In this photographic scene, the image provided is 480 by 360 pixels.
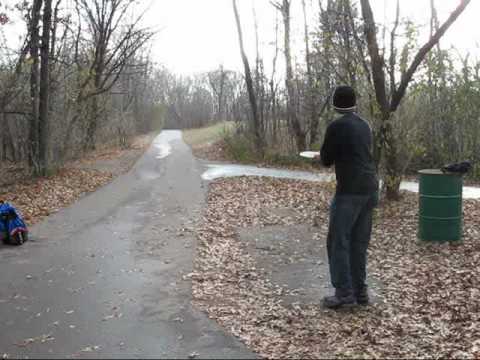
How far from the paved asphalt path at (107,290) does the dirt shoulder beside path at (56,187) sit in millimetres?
770

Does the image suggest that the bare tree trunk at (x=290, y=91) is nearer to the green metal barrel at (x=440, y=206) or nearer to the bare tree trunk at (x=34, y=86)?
the bare tree trunk at (x=34, y=86)

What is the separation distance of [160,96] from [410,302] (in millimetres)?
82028

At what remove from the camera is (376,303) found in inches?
237

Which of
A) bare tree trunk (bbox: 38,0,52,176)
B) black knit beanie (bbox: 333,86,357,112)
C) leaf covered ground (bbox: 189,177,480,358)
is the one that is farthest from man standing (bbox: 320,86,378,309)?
bare tree trunk (bbox: 38,0,52,176)

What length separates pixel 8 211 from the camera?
880cm

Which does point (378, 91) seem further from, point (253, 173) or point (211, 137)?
point (211, 137)

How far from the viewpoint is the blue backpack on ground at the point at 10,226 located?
8.81 metres

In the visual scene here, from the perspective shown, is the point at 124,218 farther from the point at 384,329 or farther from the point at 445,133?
the point at 445,133

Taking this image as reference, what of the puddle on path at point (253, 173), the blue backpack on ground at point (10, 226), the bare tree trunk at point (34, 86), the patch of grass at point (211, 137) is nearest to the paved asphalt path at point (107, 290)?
the blue backpack on ground at point (10, 226)

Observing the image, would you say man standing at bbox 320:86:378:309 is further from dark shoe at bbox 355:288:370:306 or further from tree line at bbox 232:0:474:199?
tree line at bbox 232:0:474:199

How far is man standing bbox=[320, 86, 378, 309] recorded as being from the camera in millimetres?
5527

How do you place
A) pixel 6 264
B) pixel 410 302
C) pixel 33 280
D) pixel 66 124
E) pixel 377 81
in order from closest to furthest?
pixel 410 302 → pixel 33 280 → pixel 6 264 → pixel 377 81 → pixel 66 124

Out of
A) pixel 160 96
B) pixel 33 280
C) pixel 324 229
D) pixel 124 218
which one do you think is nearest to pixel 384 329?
pixel 33 280

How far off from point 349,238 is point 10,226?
18.6ft
